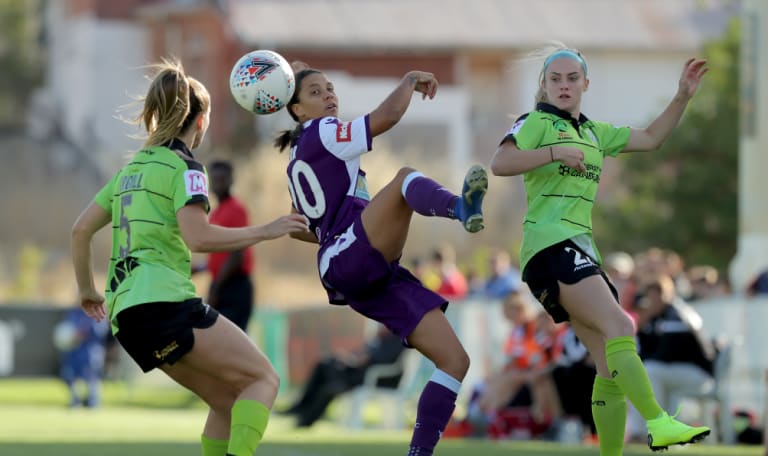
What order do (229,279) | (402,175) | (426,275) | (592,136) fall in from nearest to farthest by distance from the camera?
(402,175) < (592,136) < (229,279) < (426,275)

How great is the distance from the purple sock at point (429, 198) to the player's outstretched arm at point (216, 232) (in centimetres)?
57

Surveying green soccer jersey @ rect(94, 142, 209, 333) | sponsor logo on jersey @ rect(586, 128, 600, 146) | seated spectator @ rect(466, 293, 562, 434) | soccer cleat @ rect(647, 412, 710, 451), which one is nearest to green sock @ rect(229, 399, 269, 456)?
green soccer jersey @ rect(94, 142, 209, 333)

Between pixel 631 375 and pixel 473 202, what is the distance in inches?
54.1

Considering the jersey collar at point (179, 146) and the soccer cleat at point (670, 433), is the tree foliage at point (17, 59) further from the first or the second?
the soccer cleat at point (670, 433)

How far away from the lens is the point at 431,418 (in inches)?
313

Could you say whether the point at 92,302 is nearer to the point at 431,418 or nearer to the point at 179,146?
A: the point at 179,146

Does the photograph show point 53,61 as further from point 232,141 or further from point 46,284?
point 46,284

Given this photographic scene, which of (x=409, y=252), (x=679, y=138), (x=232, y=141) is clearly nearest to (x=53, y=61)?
(x=232, y=141)

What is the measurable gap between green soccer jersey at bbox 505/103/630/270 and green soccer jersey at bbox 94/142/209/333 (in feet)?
5.99

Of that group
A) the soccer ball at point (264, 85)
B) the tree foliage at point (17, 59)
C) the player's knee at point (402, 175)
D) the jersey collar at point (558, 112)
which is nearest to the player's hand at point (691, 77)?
the jersey collar at point (558, 112)

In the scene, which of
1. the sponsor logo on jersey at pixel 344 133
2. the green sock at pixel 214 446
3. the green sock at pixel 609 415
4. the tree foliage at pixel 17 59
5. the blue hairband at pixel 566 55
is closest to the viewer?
the sponsor logo on jersey at pixel 344 133

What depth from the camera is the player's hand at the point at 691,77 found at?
870 centimetres

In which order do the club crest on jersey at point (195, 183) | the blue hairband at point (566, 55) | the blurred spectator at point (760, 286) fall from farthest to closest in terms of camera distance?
the blurred spectator at point (760, 286), the blue hairband at point (566, 55), the club crest on jersey at point (195, 183)

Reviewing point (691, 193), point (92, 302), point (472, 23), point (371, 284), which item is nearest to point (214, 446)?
point (92, 302)
